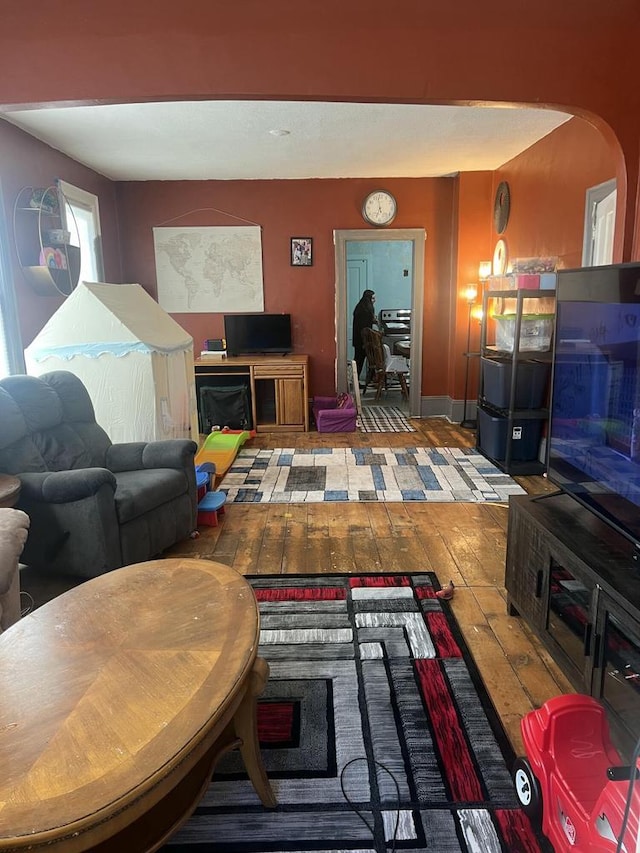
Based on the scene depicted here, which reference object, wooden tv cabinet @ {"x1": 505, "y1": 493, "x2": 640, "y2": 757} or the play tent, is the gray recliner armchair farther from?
wooden tv cabinet @ {"x1": 505, "y1": 493, "x2": 640, "y2": 757}

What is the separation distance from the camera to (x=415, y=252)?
6.02m

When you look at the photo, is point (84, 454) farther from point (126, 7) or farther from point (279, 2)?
point (279, 2)

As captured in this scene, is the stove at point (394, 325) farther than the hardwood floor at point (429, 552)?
Yes

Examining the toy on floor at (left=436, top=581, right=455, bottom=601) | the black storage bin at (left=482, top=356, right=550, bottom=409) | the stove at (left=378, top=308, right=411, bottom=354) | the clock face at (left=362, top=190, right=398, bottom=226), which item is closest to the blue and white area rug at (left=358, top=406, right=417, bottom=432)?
the black storage bin at (left=482, top=356, right=550, bottom=409)

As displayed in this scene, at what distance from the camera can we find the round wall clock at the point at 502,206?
521 cm

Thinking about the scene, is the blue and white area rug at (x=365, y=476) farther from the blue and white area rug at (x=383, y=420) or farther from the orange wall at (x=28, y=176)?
the orange wall at (x=28, y=176)

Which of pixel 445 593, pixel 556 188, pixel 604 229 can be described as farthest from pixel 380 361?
pixel 445 593

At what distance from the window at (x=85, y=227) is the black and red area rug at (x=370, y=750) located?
13.2 feet

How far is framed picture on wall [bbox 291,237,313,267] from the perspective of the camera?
602 centimetres

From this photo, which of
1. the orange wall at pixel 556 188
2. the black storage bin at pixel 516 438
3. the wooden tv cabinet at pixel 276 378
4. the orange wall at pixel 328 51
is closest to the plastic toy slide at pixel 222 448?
the wooden tv cabinet at pixel 276 378

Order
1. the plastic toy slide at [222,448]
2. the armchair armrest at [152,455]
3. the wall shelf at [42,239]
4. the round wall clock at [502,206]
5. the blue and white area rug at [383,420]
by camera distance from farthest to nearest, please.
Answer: the blue and white area rug at [383,420] → the round wall clock at [502,206] → the plastic toy slide at [222,448] → the wall shelf at [42,239] → the armchair armrest at [152,455]

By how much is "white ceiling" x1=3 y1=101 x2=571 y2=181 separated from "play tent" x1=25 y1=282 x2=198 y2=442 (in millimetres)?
1133

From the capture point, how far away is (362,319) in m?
7.74

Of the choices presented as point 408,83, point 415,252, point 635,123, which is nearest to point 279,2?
point 408,83
